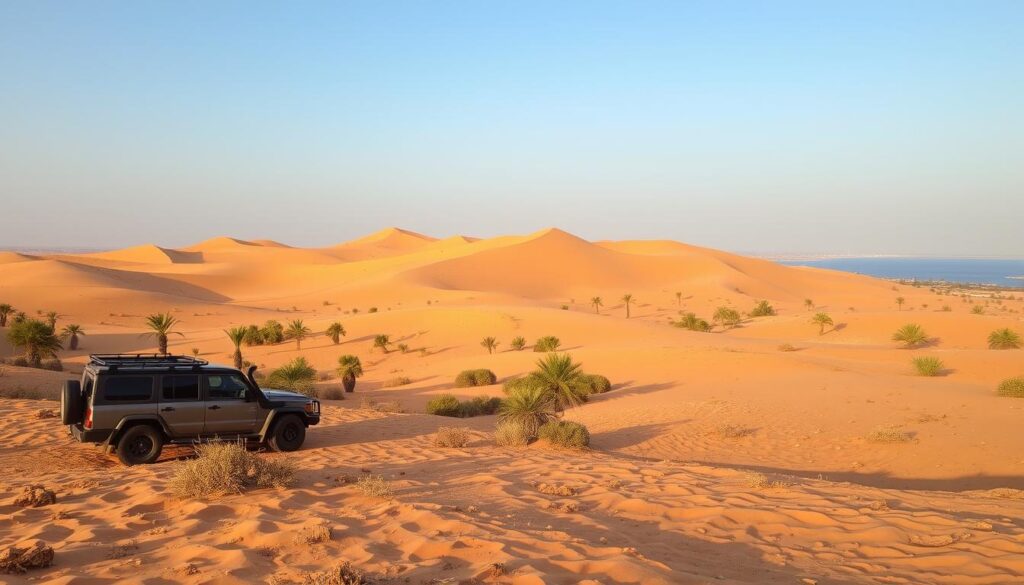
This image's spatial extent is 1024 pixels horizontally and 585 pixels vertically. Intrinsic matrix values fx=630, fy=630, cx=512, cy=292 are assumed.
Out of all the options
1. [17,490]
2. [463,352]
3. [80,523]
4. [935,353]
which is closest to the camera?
[80,523]

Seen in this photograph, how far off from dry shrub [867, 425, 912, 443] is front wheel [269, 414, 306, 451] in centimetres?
1141

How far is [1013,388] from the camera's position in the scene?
17.5 m

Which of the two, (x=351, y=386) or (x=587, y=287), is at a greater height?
(x=587, y=287)

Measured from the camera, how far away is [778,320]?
149ft

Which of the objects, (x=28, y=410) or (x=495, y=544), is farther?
(x=28, y=410)

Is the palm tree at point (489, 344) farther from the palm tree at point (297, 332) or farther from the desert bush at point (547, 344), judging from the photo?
the palm tree at point (297, 332)

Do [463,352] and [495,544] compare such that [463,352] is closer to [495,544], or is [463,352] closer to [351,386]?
[351,386]

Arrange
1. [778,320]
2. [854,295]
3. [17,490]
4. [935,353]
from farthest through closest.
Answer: [854,295], [778,320], [935,353], [17,490]

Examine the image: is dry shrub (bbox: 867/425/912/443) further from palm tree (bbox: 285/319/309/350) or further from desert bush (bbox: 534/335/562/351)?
palm tree (bbox: 285/319/309/350)

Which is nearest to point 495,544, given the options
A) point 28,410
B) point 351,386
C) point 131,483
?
point 131,483

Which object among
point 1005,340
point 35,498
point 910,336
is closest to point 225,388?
point 35,498

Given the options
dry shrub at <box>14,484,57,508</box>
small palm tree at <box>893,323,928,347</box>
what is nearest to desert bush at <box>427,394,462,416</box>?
dry shrub at <box>14,484,57,508</box>

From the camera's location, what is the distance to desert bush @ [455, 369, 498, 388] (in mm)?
23719

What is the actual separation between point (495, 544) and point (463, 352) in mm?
28161
